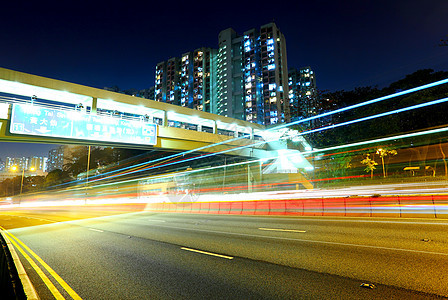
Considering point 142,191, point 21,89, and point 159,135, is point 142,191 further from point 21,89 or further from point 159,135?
point 21,89

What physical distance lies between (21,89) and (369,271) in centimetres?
2599

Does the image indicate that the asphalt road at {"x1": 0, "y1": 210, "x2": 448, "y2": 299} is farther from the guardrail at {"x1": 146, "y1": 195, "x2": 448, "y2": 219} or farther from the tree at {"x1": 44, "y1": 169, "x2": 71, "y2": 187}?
the tree at {"x1": 44, "y1": 169, "x2": 71, "y2": 187}

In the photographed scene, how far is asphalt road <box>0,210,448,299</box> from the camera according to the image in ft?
13.9

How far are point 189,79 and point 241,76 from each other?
1435 inches

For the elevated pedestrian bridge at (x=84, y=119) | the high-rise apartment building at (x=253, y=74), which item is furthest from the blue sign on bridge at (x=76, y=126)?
the high-rise apartment building at (x=253, y=74)

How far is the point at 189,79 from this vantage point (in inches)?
5541

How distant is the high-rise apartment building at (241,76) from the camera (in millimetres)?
107625

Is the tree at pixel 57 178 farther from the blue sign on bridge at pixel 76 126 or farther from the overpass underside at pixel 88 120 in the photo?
the blue sign on bridge at pixel 76 126

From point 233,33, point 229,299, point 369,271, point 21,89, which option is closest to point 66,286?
point 229,299

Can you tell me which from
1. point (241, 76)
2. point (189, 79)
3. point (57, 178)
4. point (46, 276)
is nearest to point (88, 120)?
point (46, 276)

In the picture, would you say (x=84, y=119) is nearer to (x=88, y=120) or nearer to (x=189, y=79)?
(x=88, y=120)

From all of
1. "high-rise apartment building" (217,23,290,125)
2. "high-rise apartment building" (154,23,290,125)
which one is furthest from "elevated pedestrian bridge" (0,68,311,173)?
"high-rise apartment building" (217,23,290,125)

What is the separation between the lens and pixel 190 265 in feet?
19.7

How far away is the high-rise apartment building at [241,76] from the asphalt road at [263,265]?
290 feet
